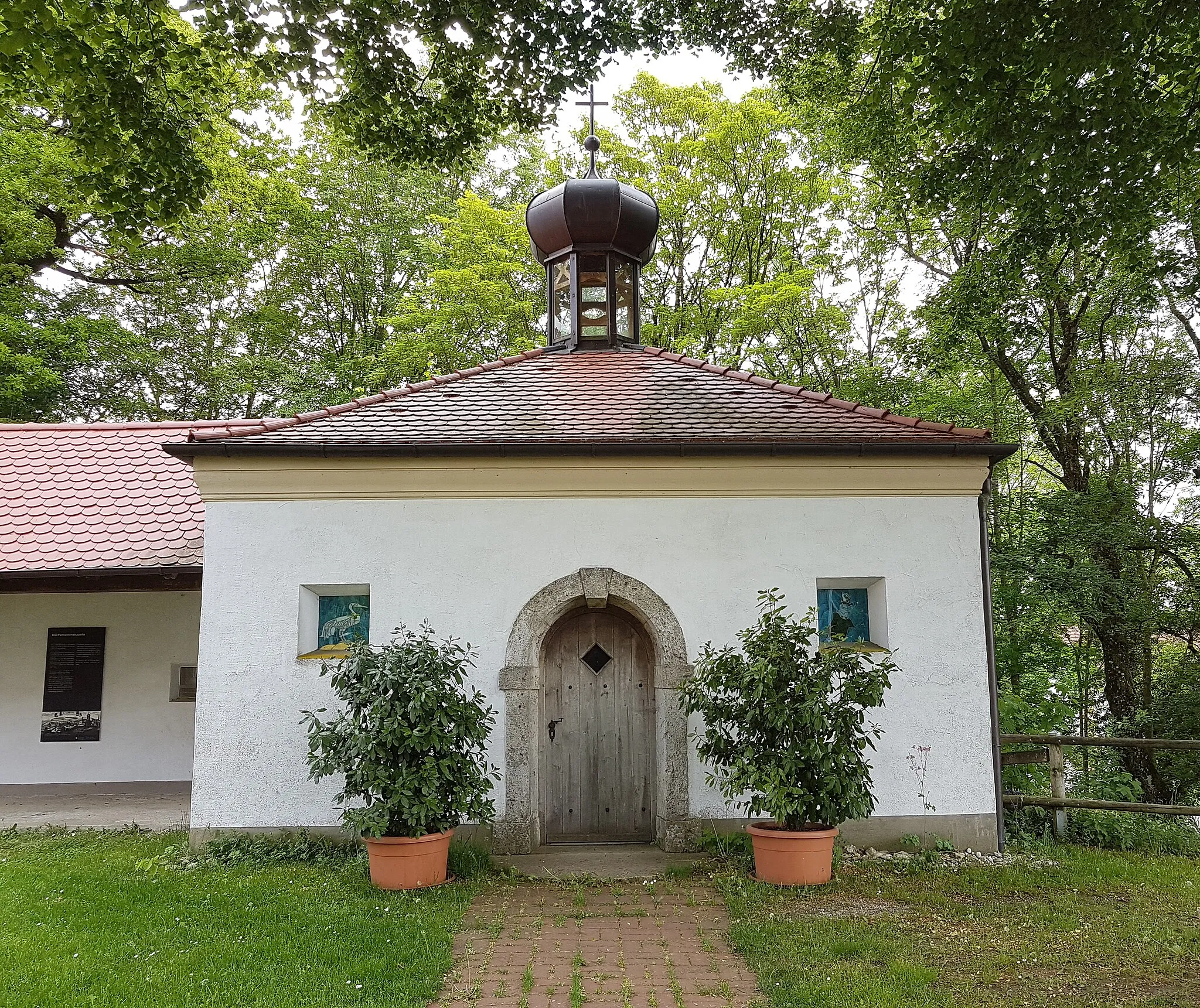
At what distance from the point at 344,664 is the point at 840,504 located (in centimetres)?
437

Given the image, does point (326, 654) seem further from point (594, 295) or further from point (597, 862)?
point (594, 295)

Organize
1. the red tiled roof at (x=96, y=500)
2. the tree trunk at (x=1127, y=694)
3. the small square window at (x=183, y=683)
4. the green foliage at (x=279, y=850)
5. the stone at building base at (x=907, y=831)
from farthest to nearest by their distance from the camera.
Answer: the tree trunk at (x=1127, y=694) → the small square window at (x=183, y=683) → the red tiled roof at (x=96, y=500) → the stone at building base at (x=907, y=831) → the green foliage at (x=279, y=850)

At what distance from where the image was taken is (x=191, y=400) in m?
20.6

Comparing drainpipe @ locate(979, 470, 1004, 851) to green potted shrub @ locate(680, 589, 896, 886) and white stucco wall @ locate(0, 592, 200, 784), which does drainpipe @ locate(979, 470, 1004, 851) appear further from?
white stucco wall @ locate(0, 592, 200, 784)

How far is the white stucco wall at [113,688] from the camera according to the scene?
10.4 meters

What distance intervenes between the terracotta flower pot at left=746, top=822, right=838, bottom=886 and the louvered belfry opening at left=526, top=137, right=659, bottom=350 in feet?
20.3

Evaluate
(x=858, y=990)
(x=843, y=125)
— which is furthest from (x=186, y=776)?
(x=843, y=125)

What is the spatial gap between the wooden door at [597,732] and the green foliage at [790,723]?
1.22 meters

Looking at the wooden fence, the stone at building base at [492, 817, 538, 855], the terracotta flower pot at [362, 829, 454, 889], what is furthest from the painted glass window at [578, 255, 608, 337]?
the terracotta flower pot at [362, 829, 454, 889]

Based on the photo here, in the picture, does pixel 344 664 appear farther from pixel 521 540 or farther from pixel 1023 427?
pixel 1023 427

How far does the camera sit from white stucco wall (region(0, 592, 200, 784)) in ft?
34.1

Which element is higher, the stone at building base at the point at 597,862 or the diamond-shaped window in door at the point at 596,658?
the diamond-shaped window in door at the point at 596,658

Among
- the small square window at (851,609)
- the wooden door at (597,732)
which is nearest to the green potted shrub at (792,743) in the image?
the small square window at (851,609)

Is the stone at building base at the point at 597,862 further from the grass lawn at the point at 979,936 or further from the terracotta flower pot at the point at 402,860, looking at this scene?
the terracotta flower pot at the point at 402,860
